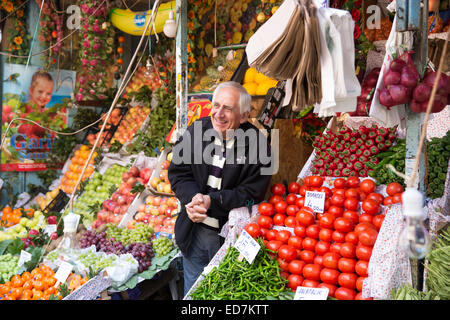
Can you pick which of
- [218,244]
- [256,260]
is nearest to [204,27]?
[218,244]

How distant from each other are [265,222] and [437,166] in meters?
1.10

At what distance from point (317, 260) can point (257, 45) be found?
124cm

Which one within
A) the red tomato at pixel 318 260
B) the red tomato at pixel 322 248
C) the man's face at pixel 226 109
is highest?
the man's face at pixel 226 109

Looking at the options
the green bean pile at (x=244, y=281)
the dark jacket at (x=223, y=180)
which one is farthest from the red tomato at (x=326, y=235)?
the dark jacket at (x=223, y=180)

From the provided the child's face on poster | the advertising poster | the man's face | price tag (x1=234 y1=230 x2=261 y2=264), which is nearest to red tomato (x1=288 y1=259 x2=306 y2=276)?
price tag (x1=234 y1=230 x2=261 y2=264)

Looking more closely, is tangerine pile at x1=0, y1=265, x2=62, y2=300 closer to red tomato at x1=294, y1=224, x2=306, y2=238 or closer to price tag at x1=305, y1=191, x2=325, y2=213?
red tomato at x1=294, y1=224, x2=306, y2=238

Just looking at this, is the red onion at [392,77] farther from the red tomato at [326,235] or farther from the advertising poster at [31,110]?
the advertising poster at [31,110]

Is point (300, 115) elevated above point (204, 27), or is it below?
below

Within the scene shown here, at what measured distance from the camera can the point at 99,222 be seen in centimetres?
430

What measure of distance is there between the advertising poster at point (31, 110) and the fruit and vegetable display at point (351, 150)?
4.33 m

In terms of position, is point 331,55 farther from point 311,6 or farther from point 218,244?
point 218,244

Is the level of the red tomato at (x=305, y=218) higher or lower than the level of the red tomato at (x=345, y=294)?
higher

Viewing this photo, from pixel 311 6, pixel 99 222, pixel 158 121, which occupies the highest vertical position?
pixel 311 6

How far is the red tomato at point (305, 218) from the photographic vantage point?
240 cm
